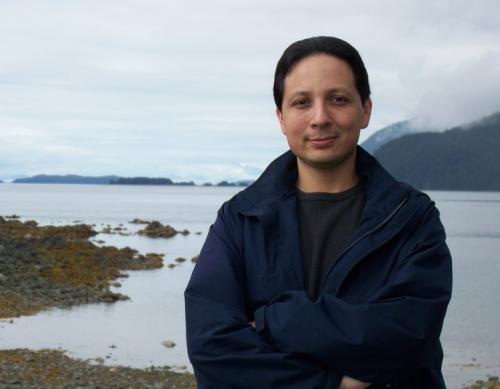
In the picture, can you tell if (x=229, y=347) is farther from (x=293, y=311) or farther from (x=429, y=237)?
(x=429, y=237)

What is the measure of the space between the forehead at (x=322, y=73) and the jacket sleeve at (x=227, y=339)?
2.17ft

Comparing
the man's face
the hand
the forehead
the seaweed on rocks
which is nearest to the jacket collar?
the man's face

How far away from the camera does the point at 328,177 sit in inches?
139

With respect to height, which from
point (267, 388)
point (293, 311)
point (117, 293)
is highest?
point (293, 311)

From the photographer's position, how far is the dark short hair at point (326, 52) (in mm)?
3475

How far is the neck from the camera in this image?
11.5 feet

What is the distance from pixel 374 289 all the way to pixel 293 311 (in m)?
0.34

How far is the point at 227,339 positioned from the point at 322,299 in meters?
0.41

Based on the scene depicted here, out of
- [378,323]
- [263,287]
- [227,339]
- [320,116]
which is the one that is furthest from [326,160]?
[227,339]

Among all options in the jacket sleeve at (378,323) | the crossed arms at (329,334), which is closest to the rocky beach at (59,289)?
the crossed arms at (329,334)

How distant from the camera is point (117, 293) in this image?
2769cm

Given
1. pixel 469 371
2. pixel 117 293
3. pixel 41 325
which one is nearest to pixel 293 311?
pixel 469 371

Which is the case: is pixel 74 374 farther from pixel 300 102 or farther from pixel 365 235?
pixel 365 235

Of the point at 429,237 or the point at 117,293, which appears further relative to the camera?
the point at 117,293
